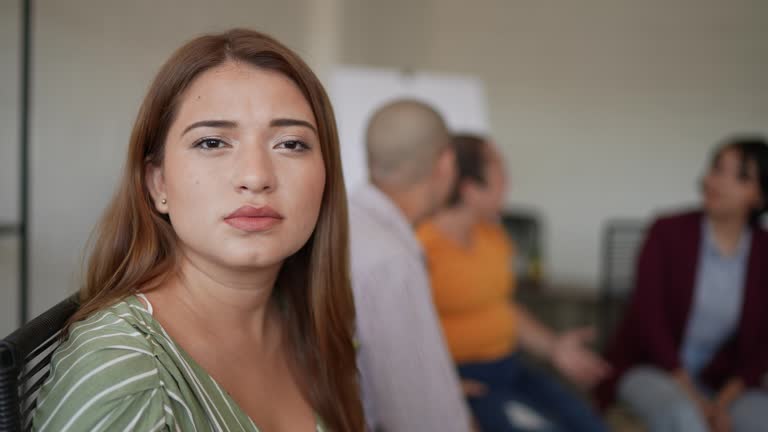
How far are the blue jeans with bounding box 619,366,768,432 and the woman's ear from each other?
1.89 m

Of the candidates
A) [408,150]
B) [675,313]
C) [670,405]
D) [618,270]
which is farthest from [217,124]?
[618,270]

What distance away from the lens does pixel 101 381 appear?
0.67 meters

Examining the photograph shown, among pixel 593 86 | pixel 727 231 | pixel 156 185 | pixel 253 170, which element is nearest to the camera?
pixel 253 170

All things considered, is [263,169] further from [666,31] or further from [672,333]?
[666,31]

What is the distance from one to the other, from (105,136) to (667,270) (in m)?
2.17

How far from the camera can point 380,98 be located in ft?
9.11

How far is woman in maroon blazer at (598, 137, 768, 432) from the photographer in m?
2.35

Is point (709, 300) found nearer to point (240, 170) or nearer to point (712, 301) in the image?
point (712, 301)

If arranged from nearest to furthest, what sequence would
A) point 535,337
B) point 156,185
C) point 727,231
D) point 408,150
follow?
1. point 156,185
2. point 408,150
3. point 535,337
4. point 727,231

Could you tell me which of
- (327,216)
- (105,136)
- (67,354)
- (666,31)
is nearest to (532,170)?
(666,31)

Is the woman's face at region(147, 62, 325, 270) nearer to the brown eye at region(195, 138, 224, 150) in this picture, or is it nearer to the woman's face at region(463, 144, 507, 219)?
the brown eye at region(195, 138, 224, 150)

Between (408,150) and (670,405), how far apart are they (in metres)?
1.28

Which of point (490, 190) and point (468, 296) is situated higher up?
point (490, 190)

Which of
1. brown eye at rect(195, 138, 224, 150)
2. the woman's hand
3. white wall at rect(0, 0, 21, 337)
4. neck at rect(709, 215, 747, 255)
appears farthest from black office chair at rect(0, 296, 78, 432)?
neck at rect(709, 215, 747, 255)
